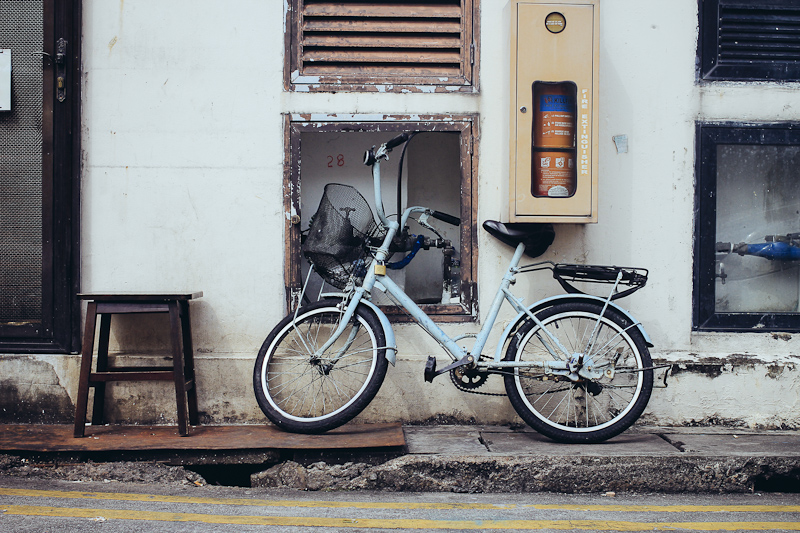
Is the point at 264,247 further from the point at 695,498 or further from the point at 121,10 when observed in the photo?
the point at 695,498

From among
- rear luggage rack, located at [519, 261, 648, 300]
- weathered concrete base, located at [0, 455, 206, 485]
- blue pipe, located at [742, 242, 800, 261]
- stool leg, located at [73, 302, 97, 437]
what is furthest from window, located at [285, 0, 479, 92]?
weathered concrete base, located at [0, 455, 206, 485]

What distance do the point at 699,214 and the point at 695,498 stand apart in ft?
6.85

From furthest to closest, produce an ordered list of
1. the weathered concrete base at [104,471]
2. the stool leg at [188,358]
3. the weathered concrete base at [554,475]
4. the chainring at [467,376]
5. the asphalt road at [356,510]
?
1. the stool leg at [188,358]
2. the chainring at [467,376]
3. the weathered concrete base at [104,471]
4. the weathered concrete base at [554,475]
5. the asphalt road at [356,510]

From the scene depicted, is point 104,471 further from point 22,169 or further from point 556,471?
point 556,471

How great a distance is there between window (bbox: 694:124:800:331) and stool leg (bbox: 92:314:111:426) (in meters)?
4.29

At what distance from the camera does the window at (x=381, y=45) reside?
4.75 metres

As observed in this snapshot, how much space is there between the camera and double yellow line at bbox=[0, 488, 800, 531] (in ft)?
10.7

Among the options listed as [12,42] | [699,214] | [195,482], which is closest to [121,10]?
[12,42]

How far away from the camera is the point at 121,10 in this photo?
4.73 meters

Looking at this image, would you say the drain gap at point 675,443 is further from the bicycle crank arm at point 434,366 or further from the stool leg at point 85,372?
the stool leg at point 85,372

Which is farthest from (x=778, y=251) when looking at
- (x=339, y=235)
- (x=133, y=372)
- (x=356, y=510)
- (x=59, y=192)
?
(x=59, y=192)

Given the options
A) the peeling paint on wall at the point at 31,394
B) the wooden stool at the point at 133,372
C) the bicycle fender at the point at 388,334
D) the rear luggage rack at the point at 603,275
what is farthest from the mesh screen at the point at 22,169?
the rear luggage rack at the point at 603,275

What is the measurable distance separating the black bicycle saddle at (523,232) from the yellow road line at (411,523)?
6.20 ft

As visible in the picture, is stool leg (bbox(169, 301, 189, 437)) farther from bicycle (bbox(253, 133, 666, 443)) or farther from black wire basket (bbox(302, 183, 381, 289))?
black wire basket (bbox(302, 183, 381, 289))
